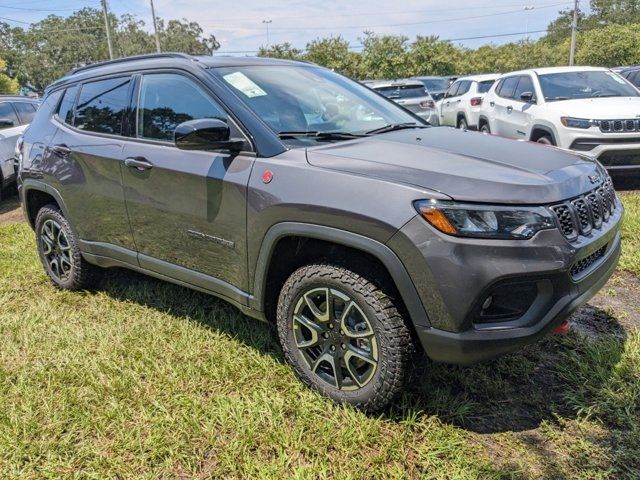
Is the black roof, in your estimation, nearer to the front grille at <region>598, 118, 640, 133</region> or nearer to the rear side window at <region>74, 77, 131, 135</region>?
the rear side window at <region>74, 77, 131, 135</region>

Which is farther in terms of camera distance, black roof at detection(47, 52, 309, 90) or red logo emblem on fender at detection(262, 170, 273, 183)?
black roof at detection(47, 52, 309, 90)

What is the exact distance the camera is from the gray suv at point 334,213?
7.14 ft

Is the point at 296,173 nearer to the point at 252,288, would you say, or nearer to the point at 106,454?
the point at 252,288

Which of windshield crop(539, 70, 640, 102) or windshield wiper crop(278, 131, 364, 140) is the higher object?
windshield crop(539, 70, 640, 102)

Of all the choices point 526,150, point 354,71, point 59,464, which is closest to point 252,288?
point 59,464

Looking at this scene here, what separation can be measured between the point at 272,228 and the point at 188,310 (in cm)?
152

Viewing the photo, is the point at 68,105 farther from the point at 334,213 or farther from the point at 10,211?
the point at 10,211

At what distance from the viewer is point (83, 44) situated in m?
70.2

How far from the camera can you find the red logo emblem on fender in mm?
2641

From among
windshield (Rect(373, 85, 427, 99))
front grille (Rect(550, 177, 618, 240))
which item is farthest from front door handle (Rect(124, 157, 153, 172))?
windshield (Rect(373, 85, 427, 99))

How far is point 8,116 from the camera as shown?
9.08 metres

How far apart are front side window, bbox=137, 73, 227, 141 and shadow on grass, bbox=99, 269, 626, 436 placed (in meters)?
1.30

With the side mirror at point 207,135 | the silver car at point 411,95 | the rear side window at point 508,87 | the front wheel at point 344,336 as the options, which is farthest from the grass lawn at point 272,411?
the silver car at point 411,95

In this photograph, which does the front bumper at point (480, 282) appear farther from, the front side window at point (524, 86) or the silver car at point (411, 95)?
the silver car at point (411, 95)
